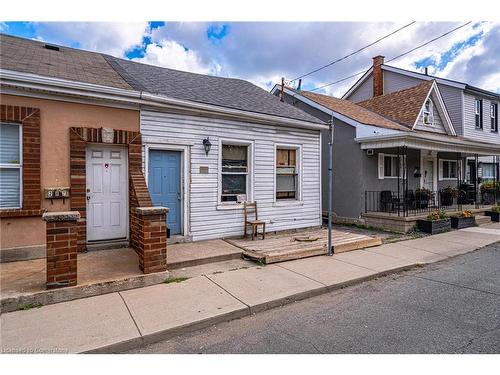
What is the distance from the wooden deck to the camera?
6168 mm

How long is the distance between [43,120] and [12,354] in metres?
4.06

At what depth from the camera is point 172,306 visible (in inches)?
155

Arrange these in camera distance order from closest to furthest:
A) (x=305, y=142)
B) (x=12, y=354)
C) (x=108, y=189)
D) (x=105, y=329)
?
(x=12, y=354) < (x=105, y=329) < (x=108, y=189) < (x=305, y=142)

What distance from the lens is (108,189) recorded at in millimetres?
6234

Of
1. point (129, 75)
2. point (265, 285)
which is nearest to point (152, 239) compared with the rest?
point (265, 285)

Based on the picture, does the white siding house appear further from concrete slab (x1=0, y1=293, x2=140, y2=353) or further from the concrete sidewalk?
concrete slab (x1=0, y1=293, x2=140, y2=353)

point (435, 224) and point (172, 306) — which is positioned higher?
point (435, 224)

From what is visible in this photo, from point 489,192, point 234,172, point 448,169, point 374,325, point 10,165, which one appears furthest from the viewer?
point 448,169

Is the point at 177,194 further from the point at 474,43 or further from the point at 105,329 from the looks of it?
the point at 474,43

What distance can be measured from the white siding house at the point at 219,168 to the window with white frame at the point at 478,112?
526 inches

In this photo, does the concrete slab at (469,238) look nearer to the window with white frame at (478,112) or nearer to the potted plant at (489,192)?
the potted plant at (489,192)

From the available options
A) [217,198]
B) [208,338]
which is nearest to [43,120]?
[217,198]

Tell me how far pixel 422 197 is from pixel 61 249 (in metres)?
12.4

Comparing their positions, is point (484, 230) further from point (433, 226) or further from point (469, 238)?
point (433, 226)
